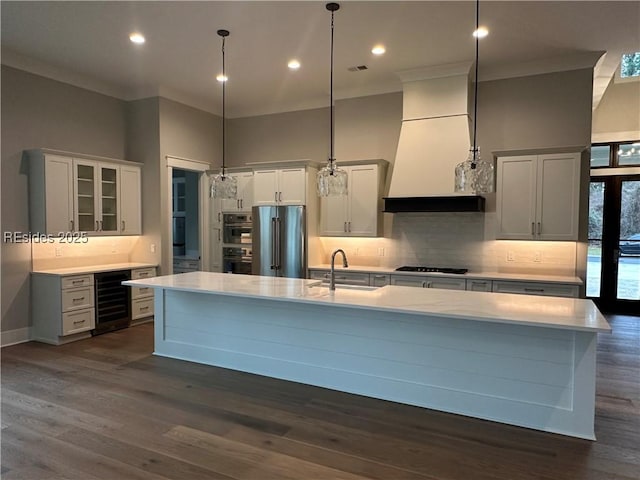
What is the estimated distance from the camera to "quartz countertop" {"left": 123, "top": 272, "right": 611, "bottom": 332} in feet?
9.00

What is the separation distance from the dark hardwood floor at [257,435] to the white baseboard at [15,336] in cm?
111

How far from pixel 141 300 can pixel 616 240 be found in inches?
303

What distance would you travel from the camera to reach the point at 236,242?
6844mm

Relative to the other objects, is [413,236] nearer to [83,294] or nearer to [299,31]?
[299,31]

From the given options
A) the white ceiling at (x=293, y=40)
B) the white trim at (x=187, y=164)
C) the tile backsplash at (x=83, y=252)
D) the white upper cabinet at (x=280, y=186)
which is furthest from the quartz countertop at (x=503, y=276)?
the tile backsplash at (x=83, y=252)

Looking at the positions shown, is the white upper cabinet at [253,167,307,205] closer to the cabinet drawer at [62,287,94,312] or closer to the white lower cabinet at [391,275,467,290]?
the white lower cabinet at [391,275,467,290]

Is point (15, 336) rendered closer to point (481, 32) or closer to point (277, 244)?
point (277, 244)

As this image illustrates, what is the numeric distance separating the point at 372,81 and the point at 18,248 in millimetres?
4963

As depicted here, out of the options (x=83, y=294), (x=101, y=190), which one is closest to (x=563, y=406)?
(x=83, y=294)

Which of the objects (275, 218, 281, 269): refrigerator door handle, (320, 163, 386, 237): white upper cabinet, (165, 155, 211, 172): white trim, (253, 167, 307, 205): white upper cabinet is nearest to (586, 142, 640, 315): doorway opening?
(320, 163, 386, 237): white upper cabinet

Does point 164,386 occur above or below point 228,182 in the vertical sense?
below

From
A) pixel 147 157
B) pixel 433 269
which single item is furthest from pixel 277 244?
pixel 147 157

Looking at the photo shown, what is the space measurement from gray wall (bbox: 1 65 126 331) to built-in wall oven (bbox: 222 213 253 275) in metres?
2.30

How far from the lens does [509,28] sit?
4250mm
